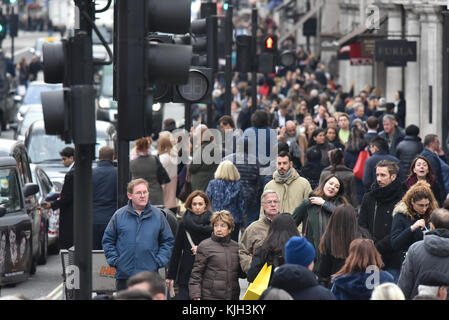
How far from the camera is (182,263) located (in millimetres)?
12109

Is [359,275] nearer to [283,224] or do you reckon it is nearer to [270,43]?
[283,224]

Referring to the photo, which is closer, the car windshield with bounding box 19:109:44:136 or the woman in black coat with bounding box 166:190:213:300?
the woman in black coat with bounding box 166:190:213:300

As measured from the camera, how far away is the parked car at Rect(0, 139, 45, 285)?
14797mm

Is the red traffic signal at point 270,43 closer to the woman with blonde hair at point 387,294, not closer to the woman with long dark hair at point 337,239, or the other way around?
the woman with long dark hair at point 337,239

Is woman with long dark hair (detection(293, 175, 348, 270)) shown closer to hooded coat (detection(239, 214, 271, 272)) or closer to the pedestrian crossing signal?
hooded coat (detection(239, 214, 271, 272))

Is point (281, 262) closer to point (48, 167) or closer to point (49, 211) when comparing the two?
point (49, 211)

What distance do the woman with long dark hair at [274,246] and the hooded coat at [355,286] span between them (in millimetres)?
1454

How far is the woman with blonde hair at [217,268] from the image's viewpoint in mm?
11320

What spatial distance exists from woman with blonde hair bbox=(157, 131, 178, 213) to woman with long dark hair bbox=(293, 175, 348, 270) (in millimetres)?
5094

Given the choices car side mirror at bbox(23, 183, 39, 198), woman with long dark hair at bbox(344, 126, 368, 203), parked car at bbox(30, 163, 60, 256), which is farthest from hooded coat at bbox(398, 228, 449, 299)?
woman with long dark hair at bbox(344, 126, 368, 203)

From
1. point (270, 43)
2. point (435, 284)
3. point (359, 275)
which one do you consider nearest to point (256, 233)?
point (359, 275)

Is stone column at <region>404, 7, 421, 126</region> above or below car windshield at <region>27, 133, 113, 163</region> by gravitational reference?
above

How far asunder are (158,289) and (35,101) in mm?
29158

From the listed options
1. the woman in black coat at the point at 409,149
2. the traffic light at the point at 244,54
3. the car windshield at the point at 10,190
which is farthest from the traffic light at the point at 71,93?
the traffic light at the point at 244,54
